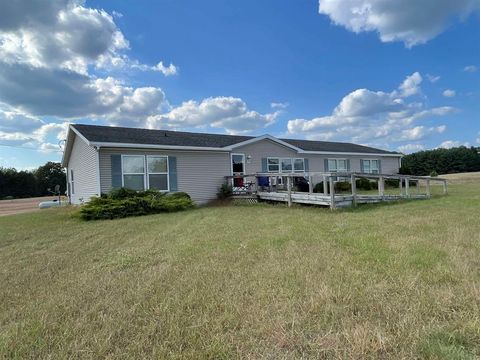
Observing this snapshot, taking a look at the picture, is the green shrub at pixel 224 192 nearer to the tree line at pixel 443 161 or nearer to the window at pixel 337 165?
the window at pixel 337 165

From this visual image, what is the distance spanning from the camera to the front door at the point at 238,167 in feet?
53.5

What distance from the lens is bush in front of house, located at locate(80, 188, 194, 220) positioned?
10.8 m

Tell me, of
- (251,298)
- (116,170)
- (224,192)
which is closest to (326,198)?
(224,192)

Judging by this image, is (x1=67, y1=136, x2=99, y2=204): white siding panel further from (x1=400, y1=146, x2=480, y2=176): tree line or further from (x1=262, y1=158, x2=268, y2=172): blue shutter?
(x1=400, y1=146, x2=480, y2=176): tree line

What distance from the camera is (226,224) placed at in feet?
26.6

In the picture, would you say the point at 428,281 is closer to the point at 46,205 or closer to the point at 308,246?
the point at 308,246

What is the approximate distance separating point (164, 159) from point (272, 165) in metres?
6.65

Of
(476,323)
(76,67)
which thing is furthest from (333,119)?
(476,323)

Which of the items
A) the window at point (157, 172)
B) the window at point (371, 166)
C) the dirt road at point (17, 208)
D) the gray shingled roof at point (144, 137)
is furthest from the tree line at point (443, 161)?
the dirt road at point (17, 208)

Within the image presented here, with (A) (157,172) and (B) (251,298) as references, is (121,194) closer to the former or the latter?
(A) (157,172)

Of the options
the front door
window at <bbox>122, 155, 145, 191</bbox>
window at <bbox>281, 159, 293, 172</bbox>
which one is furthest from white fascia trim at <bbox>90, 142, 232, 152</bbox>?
window at <bbox>281, 159, 293, 172</bbox>

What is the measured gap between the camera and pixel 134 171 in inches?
522

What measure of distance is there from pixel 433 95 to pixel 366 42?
8204 millimetres

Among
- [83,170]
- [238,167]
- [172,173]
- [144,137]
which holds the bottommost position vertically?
[172,173]
